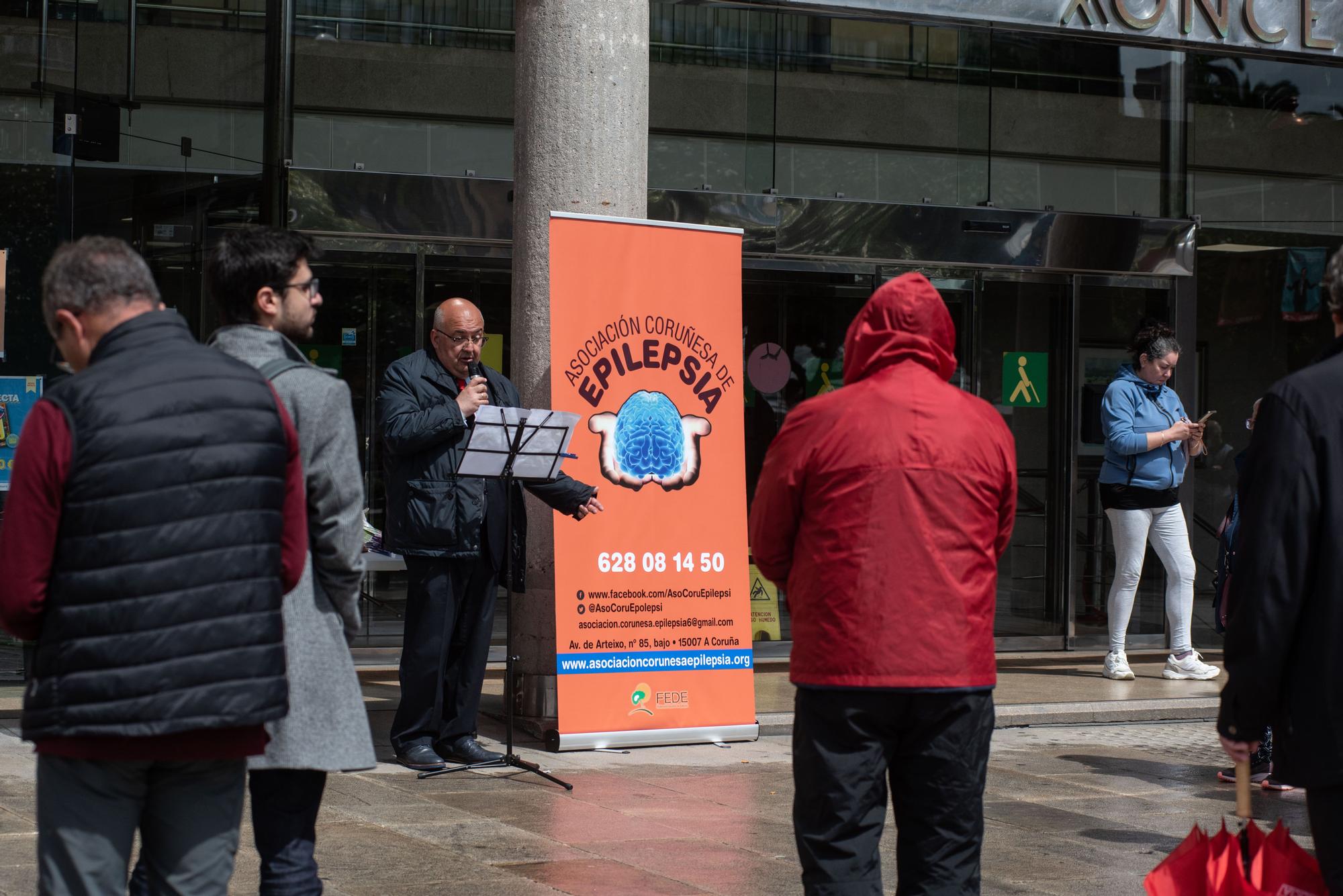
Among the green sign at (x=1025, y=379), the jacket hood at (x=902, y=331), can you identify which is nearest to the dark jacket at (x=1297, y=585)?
the jacket hood at (x=902, y=331)

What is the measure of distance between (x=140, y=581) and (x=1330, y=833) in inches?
91.6

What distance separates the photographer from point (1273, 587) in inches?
132

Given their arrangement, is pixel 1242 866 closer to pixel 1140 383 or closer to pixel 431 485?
pixel 431 485

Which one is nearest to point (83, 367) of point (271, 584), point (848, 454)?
point (271, 584)

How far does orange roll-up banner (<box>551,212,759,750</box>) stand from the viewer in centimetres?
748

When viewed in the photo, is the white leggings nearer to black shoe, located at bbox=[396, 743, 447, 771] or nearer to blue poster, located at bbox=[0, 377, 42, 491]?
black shoe, located at bbox=[396, 743, 447, 771]

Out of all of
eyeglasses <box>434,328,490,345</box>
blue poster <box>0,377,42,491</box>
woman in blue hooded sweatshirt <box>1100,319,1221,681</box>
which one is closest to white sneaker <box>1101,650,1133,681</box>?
woman in blue hooded sweatshirt <box>1100,319,1221,681</box>

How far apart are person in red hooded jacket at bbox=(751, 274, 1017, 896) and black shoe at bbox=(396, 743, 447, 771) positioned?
3.45 m

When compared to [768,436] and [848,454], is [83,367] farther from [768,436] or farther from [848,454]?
[768,436]

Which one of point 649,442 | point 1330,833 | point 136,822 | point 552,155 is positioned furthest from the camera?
point 552,155

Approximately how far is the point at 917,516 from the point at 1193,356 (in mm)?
8876

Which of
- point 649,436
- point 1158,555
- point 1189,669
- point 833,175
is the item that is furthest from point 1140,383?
point 649,436

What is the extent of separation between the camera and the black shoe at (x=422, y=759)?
7.07 m

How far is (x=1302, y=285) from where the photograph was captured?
13367 mm
